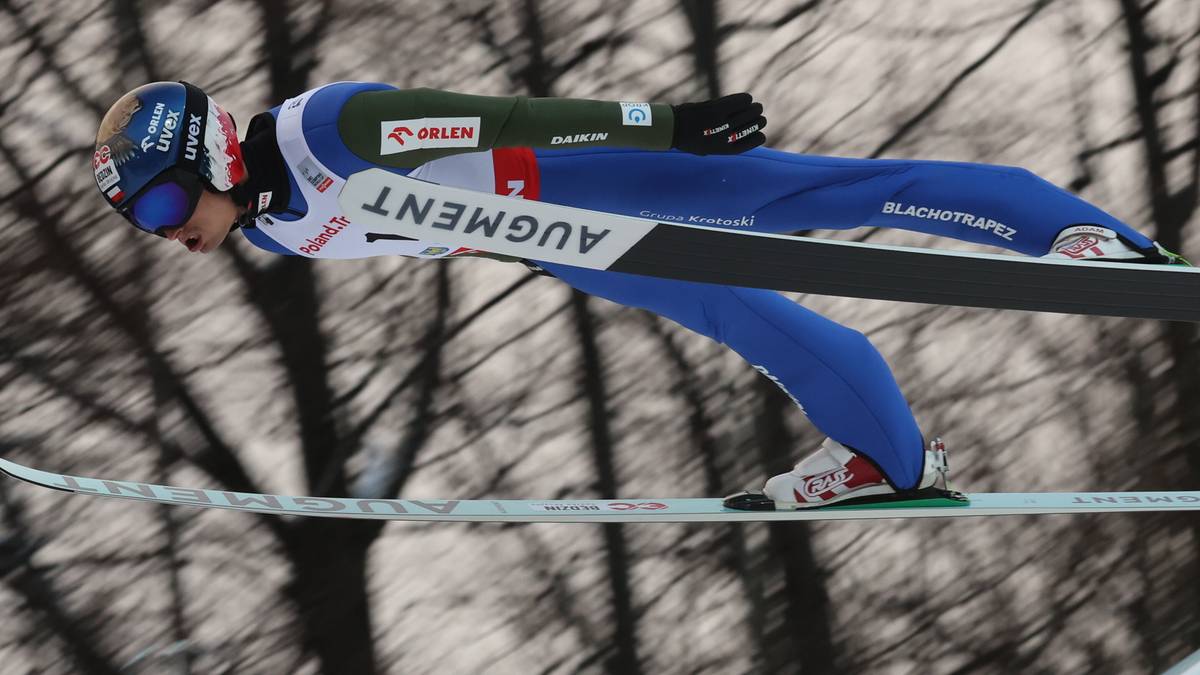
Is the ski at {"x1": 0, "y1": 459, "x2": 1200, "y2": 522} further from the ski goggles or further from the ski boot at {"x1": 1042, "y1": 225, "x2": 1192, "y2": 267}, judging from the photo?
the ski goggles

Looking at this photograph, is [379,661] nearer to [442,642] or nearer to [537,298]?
[442,642]

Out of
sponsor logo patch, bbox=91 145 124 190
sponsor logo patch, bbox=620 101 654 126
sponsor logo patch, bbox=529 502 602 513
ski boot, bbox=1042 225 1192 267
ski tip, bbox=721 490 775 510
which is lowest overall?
ski tip, bbox=721 490 775 510

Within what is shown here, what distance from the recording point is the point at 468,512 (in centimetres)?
347

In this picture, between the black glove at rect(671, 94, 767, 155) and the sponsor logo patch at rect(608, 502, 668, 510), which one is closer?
the black glove at rect(671, 94, 767, 155)

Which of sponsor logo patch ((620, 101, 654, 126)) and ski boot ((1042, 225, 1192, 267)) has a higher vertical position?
sponsor logo patch ((620, 101, 654, 126))

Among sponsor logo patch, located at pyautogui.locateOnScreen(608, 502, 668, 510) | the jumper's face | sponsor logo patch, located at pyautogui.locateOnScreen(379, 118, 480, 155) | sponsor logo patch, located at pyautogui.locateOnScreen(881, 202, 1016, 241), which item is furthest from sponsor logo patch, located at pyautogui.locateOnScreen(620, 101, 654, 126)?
sponsor logo patch, located at pyautogui.locateOnScreen(608, 502, 668, 510)

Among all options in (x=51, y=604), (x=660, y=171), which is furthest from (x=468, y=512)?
(x=51, y=604)

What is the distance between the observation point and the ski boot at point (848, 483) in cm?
292

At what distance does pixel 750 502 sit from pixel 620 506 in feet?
1.43

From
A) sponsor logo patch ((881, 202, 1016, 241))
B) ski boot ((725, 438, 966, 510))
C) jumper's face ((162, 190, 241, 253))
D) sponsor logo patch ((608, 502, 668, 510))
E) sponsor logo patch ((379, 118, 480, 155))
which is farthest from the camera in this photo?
sponsor logo patch ((608, 502, 668, 510))

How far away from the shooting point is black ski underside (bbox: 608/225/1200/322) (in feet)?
7.44

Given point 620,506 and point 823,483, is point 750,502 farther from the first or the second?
point 620,506

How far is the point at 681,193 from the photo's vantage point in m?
2.72

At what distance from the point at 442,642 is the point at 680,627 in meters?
1.05
